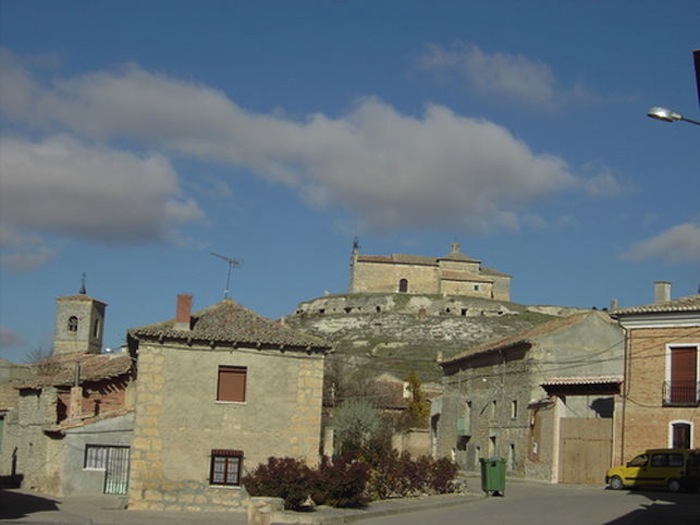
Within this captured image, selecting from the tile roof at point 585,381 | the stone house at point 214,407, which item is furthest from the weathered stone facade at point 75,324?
the tile roof at point 585,381

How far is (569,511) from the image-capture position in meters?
22.3

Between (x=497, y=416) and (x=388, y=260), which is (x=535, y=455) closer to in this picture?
(x=497, y=416)

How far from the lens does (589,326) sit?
43656 mm

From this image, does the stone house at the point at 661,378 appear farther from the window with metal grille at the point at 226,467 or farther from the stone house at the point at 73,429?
the stone house at the point at 73,429

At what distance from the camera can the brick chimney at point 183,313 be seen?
109 feet

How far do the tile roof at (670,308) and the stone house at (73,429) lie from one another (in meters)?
18.6

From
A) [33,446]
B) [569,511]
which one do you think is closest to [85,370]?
→ [33,446]

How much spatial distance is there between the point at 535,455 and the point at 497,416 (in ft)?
19.8

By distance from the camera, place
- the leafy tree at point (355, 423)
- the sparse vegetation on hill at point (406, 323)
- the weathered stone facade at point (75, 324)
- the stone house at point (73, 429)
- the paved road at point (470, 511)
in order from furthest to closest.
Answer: the sparse vegetation on hill at point (406, 323), the weathered stone facade at point (75, 324), the leafy tree at point (355, 423), the stone house at point (73, 429), the paved road at point (470, 511)

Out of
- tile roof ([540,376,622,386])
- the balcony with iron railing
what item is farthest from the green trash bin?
tile roof ([540,376,622,386])

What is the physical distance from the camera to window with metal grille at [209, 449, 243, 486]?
32469mm

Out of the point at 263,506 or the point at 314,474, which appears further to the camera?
the point at 314,474

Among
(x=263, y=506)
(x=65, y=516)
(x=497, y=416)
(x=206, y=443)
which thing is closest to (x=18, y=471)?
(x=206, y=443)

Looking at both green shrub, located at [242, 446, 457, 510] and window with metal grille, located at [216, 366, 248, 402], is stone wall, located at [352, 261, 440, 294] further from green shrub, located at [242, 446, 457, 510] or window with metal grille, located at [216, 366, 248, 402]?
green shrub, located at [242, 446, 457, 510]
